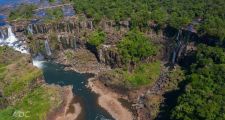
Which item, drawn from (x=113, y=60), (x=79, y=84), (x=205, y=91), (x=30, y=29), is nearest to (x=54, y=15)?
(x=30, y=29)

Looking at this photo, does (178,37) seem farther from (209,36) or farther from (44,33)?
(44,33)

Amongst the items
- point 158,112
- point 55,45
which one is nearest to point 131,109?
point 158,112

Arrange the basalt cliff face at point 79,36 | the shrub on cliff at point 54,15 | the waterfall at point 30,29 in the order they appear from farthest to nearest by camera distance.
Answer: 1. the shrub on cliff at point 54,15
2. the waterfall at point 30,29
3. the basalt cliff face at point 79,36

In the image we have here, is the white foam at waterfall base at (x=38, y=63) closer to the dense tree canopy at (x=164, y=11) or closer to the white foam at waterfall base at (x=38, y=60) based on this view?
the white foam at waterfall base at (x=38, y=60)

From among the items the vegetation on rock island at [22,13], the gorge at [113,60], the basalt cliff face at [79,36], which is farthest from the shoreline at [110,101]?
the vegetation on rock island at [22,13]

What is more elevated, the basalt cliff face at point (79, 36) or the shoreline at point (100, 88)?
the basalt cliff face at point (79, 36)

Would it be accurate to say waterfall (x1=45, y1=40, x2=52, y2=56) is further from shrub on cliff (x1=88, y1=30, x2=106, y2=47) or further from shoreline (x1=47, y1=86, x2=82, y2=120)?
shoreline (x1=47, y1=86, x2=82, y2=120)
